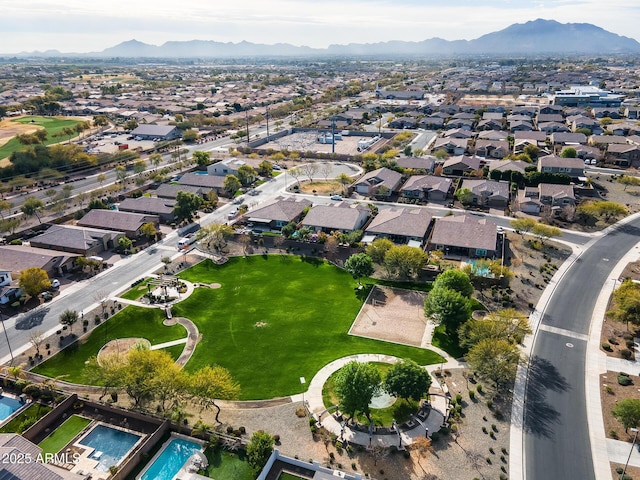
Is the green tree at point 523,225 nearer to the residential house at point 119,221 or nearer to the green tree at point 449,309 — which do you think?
the green tree at point 449,309

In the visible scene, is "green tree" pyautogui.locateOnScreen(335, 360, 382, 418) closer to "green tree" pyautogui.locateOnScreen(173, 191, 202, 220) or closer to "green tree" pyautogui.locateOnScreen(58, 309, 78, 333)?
"green tree" pyautogui.locateOnScreen(58, 309, 78, 333)

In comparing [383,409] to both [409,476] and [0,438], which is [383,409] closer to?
[409,476]

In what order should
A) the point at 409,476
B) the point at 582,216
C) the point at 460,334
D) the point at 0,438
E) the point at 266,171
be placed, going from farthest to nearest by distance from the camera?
the point at 266,171 → the point at 582,216 → the point at 460,334 → the point at 409,476 → the point at 0,438

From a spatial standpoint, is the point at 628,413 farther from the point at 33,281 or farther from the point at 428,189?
the point at 33,281

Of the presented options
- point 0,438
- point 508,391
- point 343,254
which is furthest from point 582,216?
point 0,438

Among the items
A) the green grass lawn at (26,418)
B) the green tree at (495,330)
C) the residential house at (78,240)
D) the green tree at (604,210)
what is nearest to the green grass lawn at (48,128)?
the residential house at (78,240)

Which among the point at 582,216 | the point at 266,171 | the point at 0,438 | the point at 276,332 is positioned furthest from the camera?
the point at 266,171

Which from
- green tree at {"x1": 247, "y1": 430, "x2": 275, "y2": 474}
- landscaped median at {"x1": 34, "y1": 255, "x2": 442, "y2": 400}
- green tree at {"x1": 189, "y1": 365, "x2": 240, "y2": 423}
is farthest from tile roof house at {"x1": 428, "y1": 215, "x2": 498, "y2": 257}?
green tree at {"x1": 247, "y1": 430, "x2": 275, "y2": 474}

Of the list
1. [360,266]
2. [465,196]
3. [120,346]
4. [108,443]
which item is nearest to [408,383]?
[360,266]
